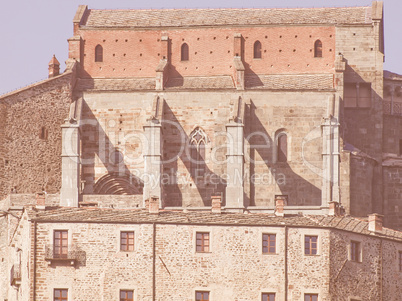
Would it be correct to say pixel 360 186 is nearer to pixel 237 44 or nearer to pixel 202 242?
pixel 237 44

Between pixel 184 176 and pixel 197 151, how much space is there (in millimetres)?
1776

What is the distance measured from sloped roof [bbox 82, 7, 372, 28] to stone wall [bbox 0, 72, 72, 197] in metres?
7.10

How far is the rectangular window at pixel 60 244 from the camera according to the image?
75.5 meters

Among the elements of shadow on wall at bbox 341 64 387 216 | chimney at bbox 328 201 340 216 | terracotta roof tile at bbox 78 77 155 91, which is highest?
terracotta roof tile at bbox 78 77 155 91

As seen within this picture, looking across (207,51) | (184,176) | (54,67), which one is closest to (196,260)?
(184,176)

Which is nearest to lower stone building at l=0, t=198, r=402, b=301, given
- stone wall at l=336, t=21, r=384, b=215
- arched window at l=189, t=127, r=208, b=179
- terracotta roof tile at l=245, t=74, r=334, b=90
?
arched window at l=189, t=127, r=208, b=179

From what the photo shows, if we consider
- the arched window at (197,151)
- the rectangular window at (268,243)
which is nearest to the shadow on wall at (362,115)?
the arched window at (197,151)

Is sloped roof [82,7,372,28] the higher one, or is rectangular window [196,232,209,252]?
sloped roof [82,7,372,28]

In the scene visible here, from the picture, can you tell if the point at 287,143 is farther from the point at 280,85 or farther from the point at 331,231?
the point at 331,231

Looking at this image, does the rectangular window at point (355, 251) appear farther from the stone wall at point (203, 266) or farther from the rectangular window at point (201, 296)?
the rectangular window at point (201, 296)

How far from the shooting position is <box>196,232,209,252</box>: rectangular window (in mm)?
75875

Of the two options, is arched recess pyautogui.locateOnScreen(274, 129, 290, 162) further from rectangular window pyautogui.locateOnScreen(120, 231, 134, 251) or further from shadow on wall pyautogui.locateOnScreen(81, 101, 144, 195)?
rectangular window pyautogui.locateOnScreen(120, 231, 134, 251)

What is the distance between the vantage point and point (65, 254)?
75375mm

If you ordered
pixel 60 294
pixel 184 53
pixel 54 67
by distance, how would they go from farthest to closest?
pixel 54 67, pixel 184 53, pixel 60 294
